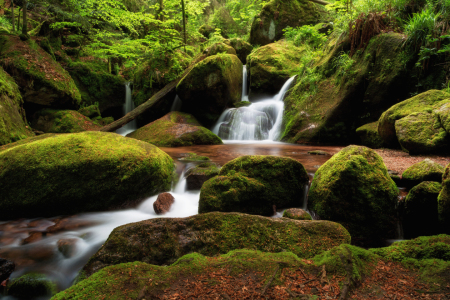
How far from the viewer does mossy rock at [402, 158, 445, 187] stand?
3359 millimetres

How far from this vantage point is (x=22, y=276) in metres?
2.45

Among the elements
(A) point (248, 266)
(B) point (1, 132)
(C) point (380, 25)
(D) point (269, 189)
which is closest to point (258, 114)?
(C) point (380, 25)

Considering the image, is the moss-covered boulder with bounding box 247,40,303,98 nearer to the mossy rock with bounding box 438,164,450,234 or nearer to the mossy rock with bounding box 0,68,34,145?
the mossy rock with bounding box 0,68,34,145

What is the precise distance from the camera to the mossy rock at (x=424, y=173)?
11.0ft

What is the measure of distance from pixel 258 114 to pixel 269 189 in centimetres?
767

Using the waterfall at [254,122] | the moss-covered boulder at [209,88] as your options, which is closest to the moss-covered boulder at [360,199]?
the waterfall at [254,122]

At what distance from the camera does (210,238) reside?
2.34 meters

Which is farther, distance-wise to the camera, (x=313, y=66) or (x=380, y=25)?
(x=313, y=66)

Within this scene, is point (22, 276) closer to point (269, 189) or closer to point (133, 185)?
point (133, 185)

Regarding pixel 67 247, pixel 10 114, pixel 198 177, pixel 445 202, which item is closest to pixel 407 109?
pixel 445 202

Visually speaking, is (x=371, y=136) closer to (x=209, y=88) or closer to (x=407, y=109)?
(x=407, y=109)

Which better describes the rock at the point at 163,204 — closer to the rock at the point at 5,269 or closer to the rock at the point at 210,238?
the rock at the point at 210,238

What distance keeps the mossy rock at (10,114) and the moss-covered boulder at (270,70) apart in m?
9.88

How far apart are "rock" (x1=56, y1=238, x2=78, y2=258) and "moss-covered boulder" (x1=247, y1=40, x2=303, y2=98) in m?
11.5
